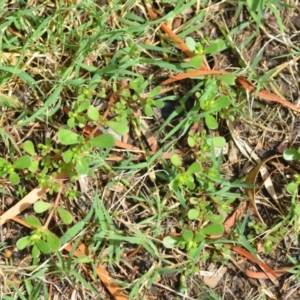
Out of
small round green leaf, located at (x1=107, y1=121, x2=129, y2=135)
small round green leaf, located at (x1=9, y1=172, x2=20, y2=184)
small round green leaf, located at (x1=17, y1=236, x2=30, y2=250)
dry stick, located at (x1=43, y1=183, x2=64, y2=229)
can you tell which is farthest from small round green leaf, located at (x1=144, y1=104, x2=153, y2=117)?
small round green leaf, located at (x1=17, y1=236, x2=30, y2=250)

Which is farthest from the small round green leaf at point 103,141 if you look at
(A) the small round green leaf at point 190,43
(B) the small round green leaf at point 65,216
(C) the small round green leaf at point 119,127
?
→ (A) the small round green leaf at point 190,43

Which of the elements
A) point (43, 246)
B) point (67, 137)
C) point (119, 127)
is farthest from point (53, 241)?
point (119, 127)

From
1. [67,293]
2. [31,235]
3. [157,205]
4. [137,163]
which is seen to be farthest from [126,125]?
[67,293]

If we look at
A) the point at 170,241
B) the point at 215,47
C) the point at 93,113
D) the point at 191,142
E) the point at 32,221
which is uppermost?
the point at 215,47

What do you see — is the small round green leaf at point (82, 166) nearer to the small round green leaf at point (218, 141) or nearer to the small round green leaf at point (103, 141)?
the small round green leaf at point (103, 141)

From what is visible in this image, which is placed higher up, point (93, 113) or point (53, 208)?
point (93, 113)

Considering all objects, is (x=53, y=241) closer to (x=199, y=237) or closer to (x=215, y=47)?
(x=199, y=237)

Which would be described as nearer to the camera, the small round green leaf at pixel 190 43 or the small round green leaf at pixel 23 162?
the small round green leaf at pixel 23 162

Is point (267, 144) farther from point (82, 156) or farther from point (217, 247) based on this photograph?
point (82, 156)
